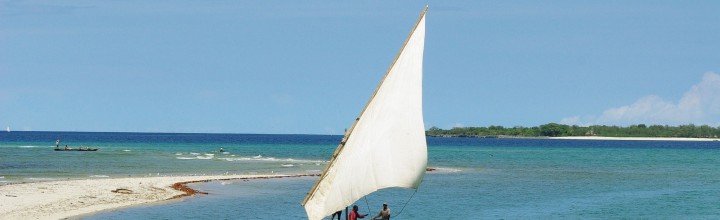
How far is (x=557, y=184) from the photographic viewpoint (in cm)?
6794

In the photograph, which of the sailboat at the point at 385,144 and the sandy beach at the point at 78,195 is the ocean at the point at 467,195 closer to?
the sandy beach at the point at 78,195

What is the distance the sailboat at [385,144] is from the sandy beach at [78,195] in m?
16.6

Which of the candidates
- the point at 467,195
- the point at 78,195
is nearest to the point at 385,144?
the point at 78,195

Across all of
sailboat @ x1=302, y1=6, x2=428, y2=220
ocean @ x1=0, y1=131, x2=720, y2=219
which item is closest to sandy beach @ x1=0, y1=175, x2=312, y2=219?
ocean @ x1=0, y1=131, x2=720, y2=219

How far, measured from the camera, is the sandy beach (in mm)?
41000

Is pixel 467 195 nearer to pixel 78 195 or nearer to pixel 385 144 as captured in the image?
pixel 78 195

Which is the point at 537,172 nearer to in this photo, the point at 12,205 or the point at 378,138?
the point at 12,205

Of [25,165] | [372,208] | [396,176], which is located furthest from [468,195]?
[25,165]

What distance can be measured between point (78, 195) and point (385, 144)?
85.7 ft

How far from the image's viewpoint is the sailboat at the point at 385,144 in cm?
2706

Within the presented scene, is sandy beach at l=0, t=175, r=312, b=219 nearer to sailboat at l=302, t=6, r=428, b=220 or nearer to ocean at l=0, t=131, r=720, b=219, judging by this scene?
ocean at l=0, t=131, r=720, b=219

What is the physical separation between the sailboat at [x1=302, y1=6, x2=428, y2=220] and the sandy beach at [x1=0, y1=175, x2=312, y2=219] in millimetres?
16645

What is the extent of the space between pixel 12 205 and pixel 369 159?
22.1 metres

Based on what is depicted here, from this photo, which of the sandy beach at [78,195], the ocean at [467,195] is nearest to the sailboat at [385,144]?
the ocean at [467,195]
